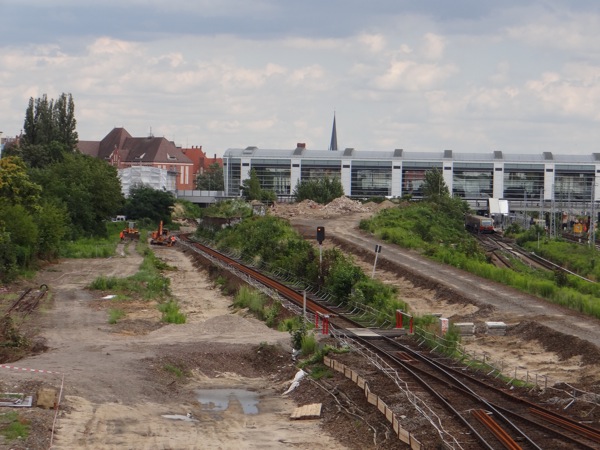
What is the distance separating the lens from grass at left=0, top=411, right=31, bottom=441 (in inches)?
634

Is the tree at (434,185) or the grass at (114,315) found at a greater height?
the tree at (434,185)

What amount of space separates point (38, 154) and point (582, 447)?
311 feet

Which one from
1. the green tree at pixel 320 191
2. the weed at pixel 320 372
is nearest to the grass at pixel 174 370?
the weed at pixel 320 372

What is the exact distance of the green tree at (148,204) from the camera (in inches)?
4070

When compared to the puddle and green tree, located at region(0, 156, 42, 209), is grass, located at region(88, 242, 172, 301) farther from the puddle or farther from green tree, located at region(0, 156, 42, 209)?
the puddle

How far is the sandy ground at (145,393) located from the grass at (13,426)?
59cm

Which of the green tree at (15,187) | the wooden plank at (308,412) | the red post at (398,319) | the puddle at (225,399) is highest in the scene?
the green tree at (15,187)

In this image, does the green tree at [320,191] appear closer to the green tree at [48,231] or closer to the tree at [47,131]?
the tree at [47,131]

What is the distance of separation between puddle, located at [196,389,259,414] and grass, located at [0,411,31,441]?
4.95 metres

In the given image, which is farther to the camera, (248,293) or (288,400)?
(248,293)

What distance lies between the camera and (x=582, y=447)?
15461 millimetres

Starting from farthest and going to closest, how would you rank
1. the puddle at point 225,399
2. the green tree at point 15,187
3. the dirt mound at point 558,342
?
the green tree at point 15,187 → the dirt mound at point 558,342 → the puddle at point 225,399

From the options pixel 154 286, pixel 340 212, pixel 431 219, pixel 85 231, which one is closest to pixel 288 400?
pixel 154 286

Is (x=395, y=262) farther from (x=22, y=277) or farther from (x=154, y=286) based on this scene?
(x=22, y=277)
